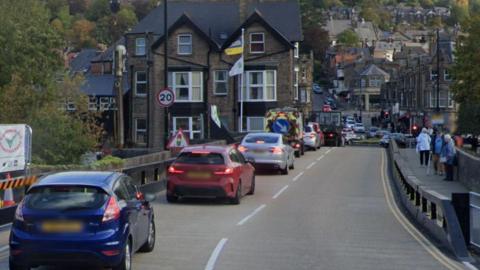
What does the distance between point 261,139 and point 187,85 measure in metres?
25.7

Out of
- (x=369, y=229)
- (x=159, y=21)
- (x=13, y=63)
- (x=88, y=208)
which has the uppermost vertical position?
(x=159, y=21)

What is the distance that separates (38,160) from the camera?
2822 cm

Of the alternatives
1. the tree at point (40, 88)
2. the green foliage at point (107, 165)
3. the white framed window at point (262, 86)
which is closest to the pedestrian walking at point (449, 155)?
the green foliage at point (107, 165)

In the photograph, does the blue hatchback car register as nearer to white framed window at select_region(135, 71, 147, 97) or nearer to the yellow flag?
the yellow flag

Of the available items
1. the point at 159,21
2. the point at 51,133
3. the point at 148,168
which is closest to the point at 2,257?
the point at 148,168

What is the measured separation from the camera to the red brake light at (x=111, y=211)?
10.5 metres

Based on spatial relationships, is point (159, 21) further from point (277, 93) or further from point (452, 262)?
point (452, 262)

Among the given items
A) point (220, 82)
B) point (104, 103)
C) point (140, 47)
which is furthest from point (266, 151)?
point (104, 103)

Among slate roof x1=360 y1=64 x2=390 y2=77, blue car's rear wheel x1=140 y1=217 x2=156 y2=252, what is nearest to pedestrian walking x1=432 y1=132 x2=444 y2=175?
blue car's rear wheel x1=140 y1=217 x2=156 y2=252

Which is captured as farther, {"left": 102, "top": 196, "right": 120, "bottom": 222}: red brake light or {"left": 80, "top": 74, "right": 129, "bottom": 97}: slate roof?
{"left": 80, "top": 74, "right": 129, "bottom": 97}: slate roof

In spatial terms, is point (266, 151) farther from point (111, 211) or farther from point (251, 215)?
point (111, 211)

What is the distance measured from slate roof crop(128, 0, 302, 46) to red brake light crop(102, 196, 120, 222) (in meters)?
47.0

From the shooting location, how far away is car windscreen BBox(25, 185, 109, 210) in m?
10.5

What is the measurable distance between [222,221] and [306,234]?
245cm
